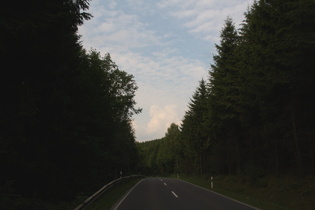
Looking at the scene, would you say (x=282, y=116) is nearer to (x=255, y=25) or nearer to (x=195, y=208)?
(x=255, y=25)

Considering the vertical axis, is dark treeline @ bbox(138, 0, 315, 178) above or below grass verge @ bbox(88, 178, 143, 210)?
above

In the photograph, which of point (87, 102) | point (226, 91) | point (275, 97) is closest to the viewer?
point (275, 97)

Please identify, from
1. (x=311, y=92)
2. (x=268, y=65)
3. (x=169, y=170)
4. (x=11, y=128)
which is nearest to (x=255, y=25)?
(x=268, y=65)

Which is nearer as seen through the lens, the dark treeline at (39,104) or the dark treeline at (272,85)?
the dark treeline at (39,104)

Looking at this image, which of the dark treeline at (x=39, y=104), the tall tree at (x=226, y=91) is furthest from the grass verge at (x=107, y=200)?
the tall tree at (x=226, y=91)

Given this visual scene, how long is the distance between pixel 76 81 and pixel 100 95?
1150 centimetres

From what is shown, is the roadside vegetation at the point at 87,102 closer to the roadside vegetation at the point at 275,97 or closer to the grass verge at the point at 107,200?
the roadside vegetation at the point at 275,97

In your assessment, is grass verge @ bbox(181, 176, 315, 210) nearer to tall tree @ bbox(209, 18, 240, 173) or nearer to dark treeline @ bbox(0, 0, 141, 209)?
tall tree @ bbox(209, 18, 240, 173)

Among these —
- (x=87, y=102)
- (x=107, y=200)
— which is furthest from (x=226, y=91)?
(x=107, y=200)

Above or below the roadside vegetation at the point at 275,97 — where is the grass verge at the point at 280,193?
below

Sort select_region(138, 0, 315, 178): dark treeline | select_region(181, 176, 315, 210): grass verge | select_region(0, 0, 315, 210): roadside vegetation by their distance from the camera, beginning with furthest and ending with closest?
select_region(138, 0, 315, 178): dark treeline → select_region(181, 176, 315, 210): grass verge → select_region(0, 0, 315, 210): roadside vegetation

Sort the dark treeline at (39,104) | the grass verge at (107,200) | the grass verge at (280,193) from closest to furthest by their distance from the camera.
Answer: the dark treeline at (39,104) → the grass verge at (107,200) → the grass verge at (280,193)

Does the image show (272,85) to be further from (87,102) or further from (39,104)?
(39,104)

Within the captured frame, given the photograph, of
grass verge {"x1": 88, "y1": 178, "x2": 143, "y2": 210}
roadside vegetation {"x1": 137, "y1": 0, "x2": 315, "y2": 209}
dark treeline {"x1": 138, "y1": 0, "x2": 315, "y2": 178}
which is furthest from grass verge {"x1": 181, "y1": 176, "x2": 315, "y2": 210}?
grass verge {"x1": 88, "y1": 178, "x2": 143, "y2": 210}
